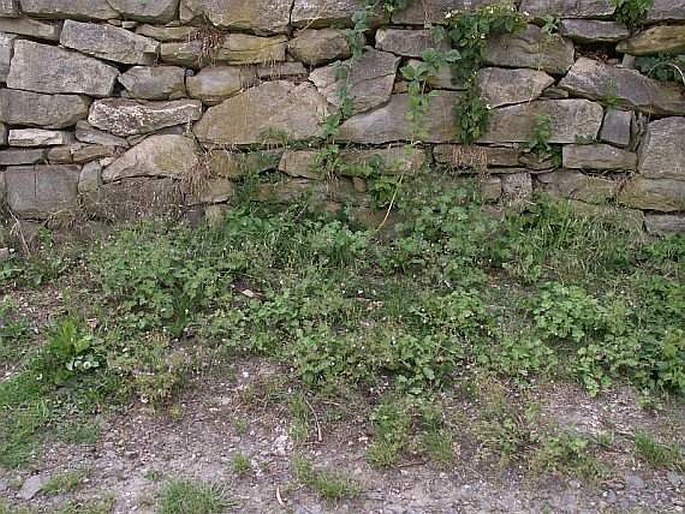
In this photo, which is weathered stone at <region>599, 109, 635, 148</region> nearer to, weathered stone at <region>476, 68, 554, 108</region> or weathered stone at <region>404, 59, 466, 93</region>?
weathered stone at <region>476, 68, 554, 108</region>

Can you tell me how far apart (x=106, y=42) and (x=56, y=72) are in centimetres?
30

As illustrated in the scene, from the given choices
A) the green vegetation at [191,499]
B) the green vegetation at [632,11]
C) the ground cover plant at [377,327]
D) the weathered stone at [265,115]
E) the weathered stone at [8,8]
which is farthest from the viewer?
the weathered stone at [265,115]

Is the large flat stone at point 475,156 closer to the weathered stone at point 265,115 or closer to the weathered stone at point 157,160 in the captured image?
the weathered stone at point 265,115

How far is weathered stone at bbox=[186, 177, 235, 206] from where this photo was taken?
11.6 ft

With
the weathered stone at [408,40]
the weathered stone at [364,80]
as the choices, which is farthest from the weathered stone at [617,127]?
the weathered stone at [364,80]

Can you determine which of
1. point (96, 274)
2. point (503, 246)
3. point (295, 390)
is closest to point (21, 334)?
point (96, 274)

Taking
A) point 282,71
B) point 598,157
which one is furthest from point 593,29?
point 282,71

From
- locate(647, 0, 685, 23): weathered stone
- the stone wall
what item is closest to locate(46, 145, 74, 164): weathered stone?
the stone wall

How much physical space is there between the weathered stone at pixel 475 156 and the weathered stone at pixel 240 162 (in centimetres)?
84

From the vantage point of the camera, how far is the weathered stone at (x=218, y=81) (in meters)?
3.43

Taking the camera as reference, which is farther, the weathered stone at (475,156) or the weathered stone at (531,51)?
the weathered stone at (475,156)

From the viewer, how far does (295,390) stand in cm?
255

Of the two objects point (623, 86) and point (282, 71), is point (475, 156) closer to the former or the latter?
point (623, 86)

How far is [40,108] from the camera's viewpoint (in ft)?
11.3
